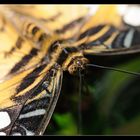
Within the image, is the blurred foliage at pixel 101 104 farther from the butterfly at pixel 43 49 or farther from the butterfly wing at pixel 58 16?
the butterfly wing at pixel 58 16

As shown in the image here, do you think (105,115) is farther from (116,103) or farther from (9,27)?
(9,27)

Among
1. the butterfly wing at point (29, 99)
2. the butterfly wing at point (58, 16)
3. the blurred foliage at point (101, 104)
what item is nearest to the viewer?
the butterfly wing at point (29, 99)

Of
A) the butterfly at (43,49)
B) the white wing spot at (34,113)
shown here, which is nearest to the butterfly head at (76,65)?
the butterfly at (43,49)

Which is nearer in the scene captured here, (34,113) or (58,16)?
(34,113)

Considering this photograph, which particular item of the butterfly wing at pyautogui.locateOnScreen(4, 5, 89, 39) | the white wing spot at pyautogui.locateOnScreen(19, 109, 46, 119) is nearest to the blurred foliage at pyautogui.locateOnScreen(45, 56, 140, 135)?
the white wing spot at pyautogui.locateOnScreen(19, 109, 46, 119)

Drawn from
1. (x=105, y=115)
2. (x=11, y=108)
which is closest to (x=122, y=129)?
(x=105, y=115)

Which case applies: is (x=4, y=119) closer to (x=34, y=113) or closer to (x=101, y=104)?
(x=34, y=113)

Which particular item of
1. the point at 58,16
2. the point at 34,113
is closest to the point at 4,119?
the point at 34,113
